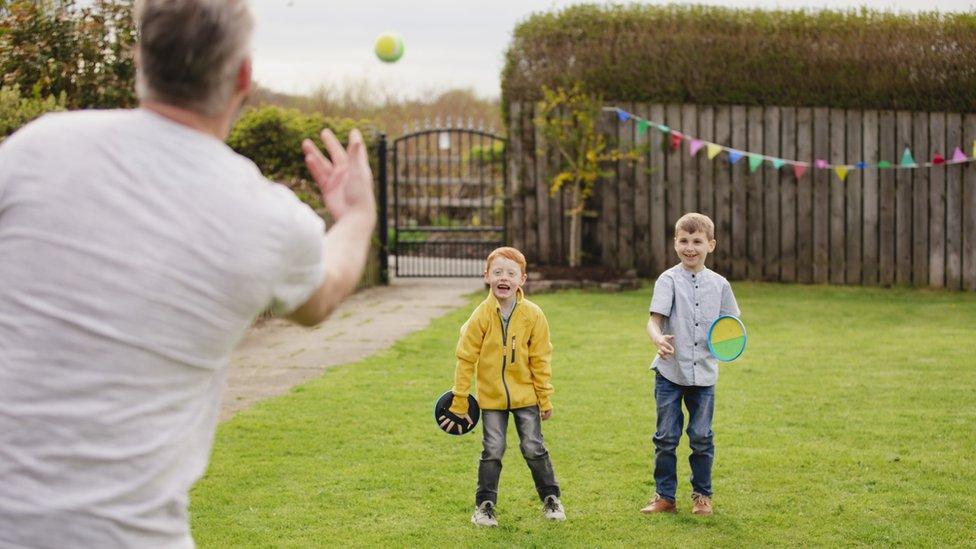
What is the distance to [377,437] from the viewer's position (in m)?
7.22

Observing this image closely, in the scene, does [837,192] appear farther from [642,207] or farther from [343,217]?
[343,217]

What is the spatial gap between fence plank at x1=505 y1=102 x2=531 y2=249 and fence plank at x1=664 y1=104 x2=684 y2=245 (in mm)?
1823

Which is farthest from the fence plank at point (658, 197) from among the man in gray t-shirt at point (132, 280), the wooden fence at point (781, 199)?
the man in gray t-shirt at point (132, 280)

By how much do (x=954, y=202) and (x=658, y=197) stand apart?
356 centimetres

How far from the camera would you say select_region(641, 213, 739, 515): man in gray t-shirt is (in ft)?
19.1

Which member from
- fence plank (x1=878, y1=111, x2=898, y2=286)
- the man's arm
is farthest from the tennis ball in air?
the man's arm

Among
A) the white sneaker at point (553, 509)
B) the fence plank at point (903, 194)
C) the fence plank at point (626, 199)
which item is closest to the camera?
the white sneaker at point (553, 509)

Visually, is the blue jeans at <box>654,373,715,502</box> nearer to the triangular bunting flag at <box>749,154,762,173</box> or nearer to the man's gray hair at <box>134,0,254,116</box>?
the man's gray hair at <box>134,0,254,116</box>

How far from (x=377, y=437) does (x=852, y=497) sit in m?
2.73

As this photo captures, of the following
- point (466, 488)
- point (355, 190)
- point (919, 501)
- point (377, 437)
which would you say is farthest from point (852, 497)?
point (355, 190)

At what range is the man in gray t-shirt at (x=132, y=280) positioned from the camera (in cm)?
205

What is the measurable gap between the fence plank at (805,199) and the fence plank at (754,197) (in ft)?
1.48

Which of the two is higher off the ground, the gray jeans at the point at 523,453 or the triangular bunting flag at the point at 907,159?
the triangular bunting flag at the point at 907,159

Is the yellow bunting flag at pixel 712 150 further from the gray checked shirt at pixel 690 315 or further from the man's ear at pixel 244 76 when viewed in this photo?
the man's ear at pixel 244 76
